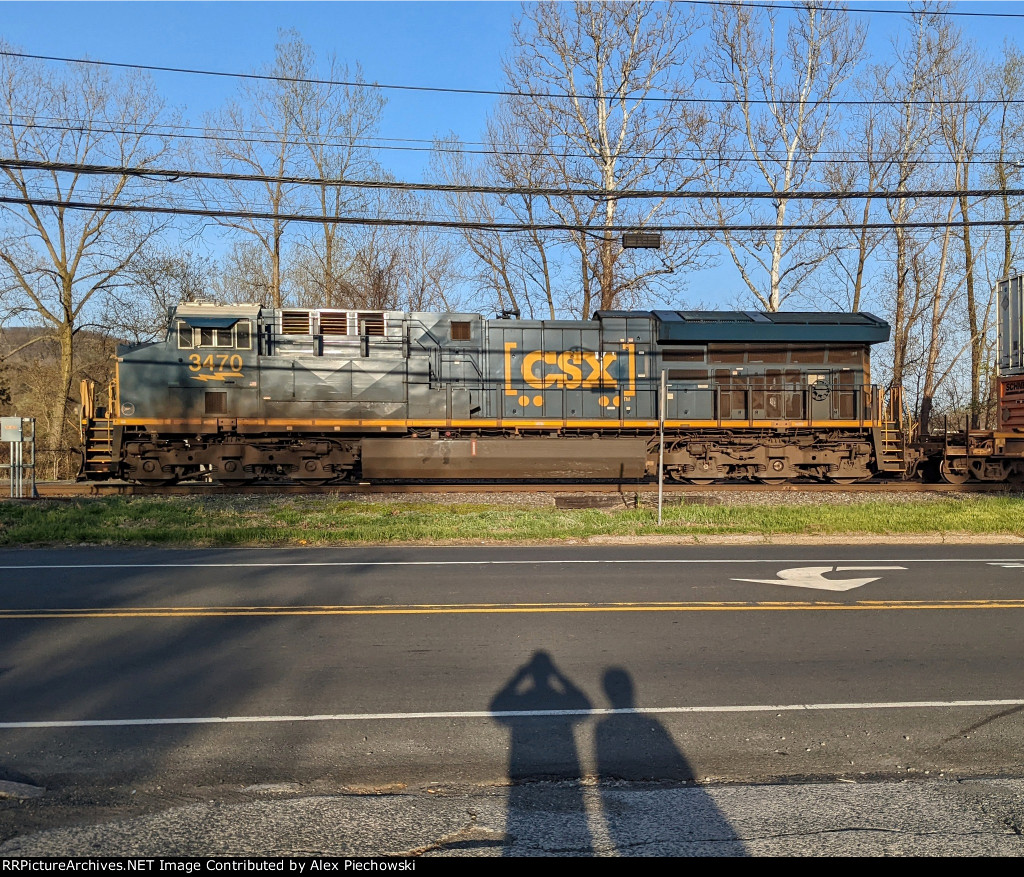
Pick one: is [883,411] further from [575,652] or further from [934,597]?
[575,652]

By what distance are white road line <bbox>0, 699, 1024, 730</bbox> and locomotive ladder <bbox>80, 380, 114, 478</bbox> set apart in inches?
570

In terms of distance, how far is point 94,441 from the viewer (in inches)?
723

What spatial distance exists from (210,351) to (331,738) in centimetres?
1507

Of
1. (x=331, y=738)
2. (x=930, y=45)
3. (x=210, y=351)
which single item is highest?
(x=930, y=45)

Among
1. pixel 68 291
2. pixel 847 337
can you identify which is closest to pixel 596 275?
pixel 847 337

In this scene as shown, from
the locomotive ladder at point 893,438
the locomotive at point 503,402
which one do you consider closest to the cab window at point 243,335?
the locomotive at point 503,402

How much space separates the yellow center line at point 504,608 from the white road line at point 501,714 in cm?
256

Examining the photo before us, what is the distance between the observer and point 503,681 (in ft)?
19.5

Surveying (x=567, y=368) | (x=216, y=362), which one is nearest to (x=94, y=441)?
(x=216, y=362)

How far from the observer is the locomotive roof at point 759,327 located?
62.3 ft

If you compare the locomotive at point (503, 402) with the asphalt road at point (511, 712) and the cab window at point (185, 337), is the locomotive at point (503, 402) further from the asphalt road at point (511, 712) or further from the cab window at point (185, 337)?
the asphalt road at point (511, 712)

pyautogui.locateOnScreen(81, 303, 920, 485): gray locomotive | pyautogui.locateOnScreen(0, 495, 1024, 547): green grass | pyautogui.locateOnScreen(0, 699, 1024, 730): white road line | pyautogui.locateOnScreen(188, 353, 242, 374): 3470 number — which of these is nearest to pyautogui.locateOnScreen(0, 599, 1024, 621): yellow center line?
pyautogui.locateOnScreen(0, 699, 1024, 730): white road line

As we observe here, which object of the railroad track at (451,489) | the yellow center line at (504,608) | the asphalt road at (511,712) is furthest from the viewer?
the railroad track at (451,489)

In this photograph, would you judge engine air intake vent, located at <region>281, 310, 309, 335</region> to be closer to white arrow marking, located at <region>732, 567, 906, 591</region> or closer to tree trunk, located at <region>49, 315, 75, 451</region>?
white arrow marking, located at <region>732, 567, 906, 591</region>
